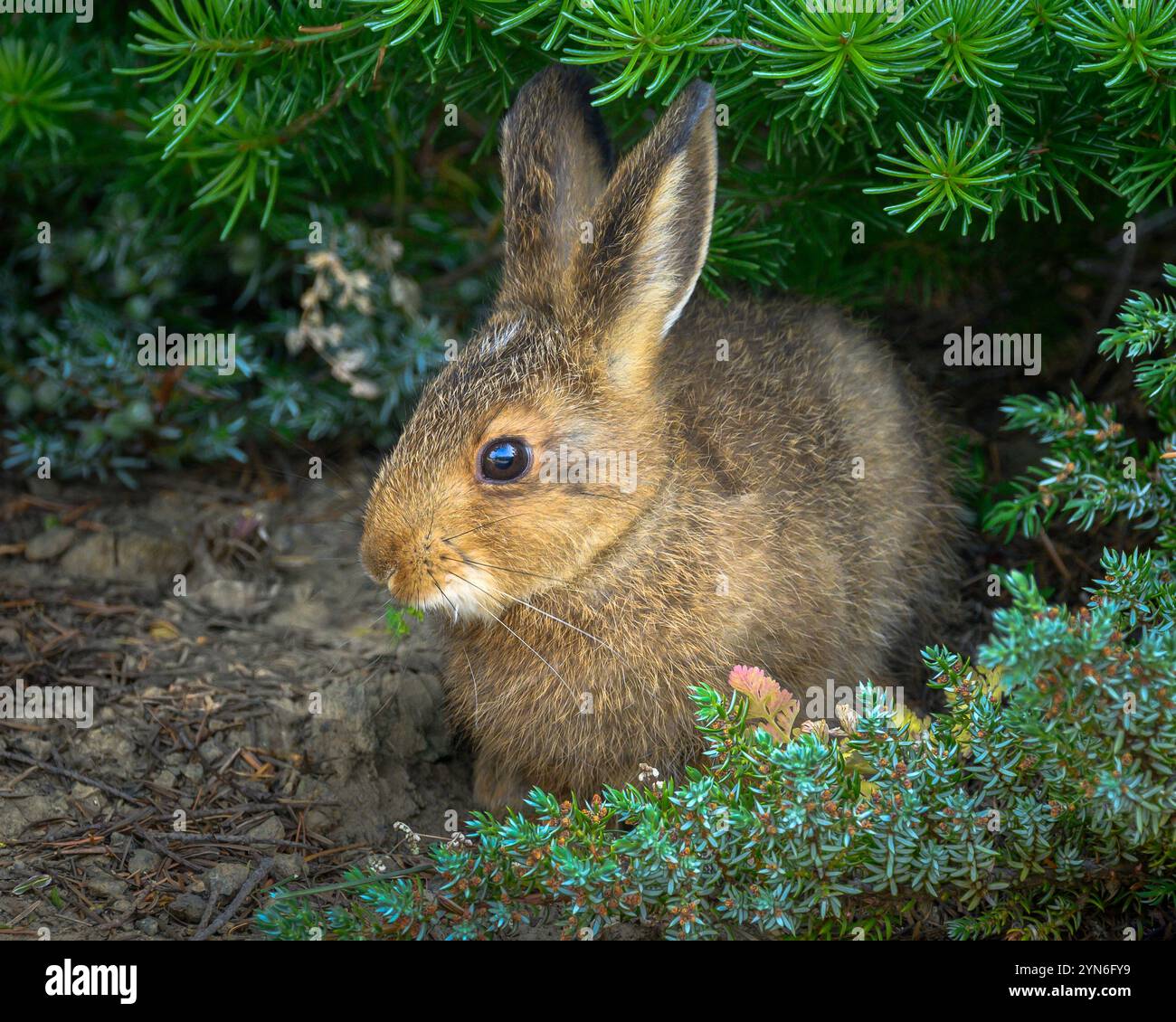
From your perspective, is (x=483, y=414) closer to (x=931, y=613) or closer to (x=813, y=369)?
(x=813, y=369)

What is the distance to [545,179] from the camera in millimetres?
4348

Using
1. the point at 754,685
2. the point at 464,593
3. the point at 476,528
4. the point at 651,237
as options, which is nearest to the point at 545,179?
the point at 651,237

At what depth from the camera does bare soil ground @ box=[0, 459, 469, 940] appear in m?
3.73

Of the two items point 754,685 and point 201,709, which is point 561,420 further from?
point 201,709

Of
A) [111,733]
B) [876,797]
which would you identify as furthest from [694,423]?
[111,733]

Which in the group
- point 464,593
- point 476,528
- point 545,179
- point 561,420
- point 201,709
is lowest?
point 201,709

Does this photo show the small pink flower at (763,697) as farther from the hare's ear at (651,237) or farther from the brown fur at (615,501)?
the hare's ear at (651,237)

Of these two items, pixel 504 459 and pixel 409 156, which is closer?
pixel 504 459

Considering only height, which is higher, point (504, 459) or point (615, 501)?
point (504, 459)

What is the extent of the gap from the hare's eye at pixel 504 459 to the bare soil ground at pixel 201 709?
3.67 ft

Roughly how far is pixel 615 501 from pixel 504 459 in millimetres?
366

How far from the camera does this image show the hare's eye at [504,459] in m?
3.91

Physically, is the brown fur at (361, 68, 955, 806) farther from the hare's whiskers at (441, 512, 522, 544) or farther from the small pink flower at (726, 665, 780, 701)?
the small pink flower at (726, 665, 780, 701)
